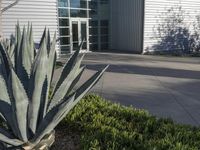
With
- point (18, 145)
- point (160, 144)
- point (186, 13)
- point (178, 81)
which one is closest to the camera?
point (18, 145)

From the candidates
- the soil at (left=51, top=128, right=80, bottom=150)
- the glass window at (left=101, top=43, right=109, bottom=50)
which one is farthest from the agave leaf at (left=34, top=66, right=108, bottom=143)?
the glass window at (left=101, top=43, right=109, bottom=50)

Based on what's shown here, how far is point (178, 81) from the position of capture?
11.1 m

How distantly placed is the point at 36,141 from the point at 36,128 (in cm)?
14

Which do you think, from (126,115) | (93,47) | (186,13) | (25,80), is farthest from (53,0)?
(25,80)

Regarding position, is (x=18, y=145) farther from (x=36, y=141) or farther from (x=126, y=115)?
(x=126, y=115)

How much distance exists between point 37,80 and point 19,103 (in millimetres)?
332

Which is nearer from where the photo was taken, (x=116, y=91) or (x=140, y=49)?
(x=116, y=91)

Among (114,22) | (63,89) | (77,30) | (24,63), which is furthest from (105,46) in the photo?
(24,63)

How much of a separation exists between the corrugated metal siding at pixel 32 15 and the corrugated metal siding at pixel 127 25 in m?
6.79

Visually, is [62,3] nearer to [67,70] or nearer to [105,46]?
[105,46]

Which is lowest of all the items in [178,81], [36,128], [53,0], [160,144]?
[178,81]

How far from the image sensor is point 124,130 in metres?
4.33

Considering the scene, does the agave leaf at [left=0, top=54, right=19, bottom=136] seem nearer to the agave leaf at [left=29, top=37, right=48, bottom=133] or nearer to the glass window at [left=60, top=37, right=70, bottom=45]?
the agave leaf at [left=29, top=37, right=48, bottom=133]

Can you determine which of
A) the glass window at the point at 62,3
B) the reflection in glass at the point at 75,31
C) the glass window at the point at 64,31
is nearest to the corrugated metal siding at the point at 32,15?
the glass window at the point at 62,3
